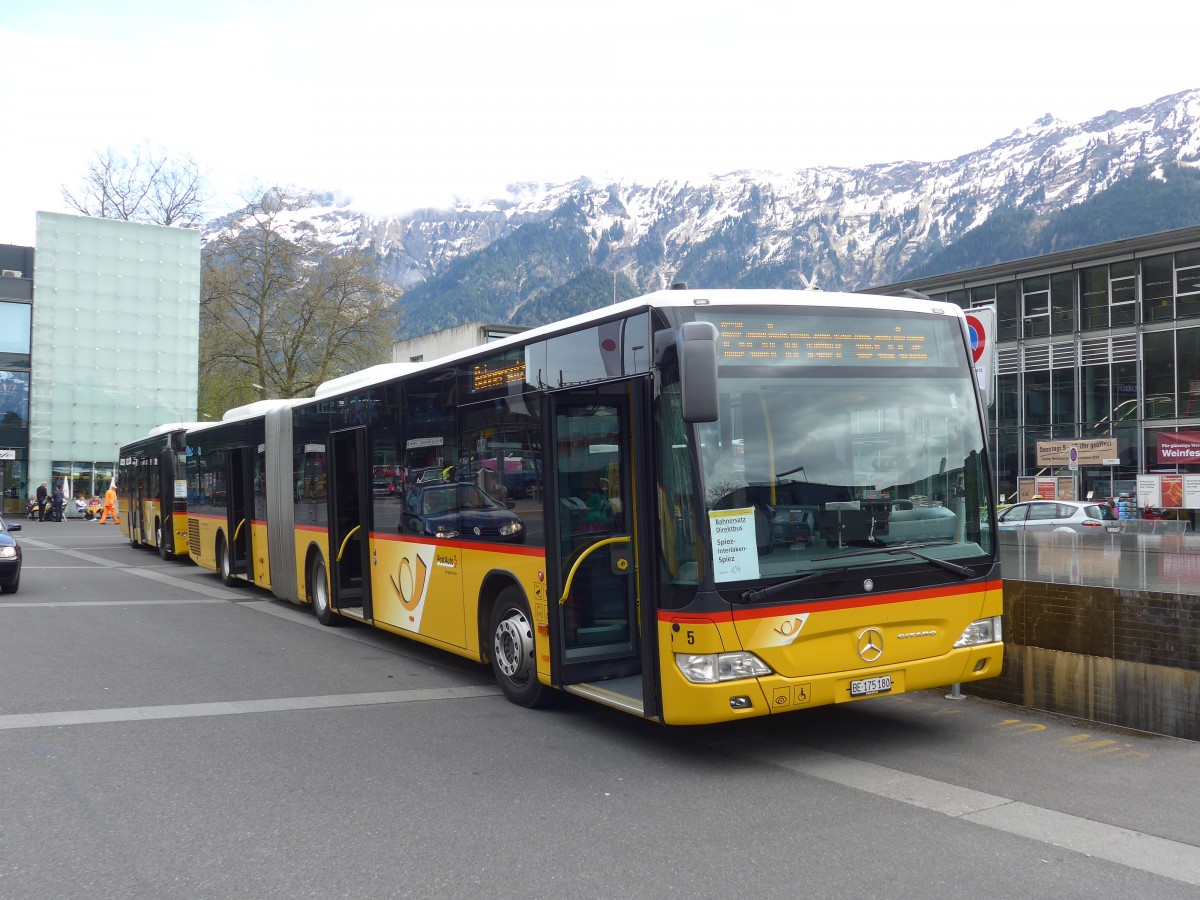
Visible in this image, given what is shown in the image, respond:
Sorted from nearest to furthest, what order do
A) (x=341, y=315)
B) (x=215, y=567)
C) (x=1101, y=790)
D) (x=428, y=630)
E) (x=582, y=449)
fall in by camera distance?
(x=1101, y=790) < (x=582, y=449) < (x=428, y=630) < (x=215, y=567) < (x=341, y=315)

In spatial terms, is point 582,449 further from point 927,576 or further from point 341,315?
point 341,315

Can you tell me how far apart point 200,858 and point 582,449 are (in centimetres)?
349

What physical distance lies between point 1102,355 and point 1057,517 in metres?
23.5

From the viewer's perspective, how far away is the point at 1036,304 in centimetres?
4275

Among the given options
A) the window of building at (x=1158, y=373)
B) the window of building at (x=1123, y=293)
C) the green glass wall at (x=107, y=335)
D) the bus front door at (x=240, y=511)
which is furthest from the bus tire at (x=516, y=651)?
the green glass wall at (x=107, y=335)

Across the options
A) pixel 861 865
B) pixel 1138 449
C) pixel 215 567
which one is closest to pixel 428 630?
pixel 861 865

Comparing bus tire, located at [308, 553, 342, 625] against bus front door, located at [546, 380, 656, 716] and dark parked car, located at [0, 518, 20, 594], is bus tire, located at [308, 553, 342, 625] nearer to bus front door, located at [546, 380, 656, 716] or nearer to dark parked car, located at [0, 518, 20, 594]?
dark parked car, located at [0, 518, 20, 594]

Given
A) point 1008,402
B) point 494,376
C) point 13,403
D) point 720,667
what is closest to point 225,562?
point 494,376

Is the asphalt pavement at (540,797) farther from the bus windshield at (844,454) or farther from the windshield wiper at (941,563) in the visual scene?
the bus windshield at (844,454)

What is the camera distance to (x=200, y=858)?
4762 mm

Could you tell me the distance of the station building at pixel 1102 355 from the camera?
38469mm

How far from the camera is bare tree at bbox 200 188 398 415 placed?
2151 inches

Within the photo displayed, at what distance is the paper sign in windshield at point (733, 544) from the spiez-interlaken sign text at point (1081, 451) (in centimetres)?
3058

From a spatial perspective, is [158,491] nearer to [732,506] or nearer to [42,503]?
[732,506]
